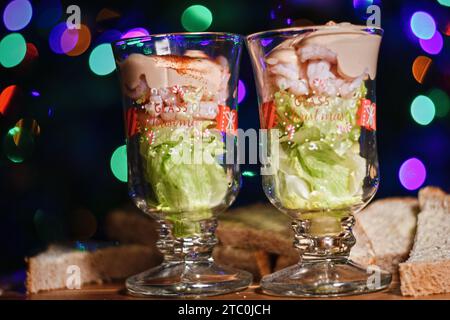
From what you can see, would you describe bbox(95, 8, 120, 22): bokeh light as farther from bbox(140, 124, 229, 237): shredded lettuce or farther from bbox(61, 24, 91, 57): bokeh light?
bbox(140, 124, 229, 237): shredded lettuce

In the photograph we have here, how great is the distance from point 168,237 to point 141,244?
45 centimetres

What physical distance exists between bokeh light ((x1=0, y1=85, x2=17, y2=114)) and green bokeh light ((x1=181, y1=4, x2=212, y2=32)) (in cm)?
56

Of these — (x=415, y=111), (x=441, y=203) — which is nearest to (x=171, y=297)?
(x=441, y=203)

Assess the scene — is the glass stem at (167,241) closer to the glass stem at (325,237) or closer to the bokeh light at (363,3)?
the glass stem at (325,237)

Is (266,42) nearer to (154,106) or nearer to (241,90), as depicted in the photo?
(154,106)

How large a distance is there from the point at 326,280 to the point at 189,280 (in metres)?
0.31

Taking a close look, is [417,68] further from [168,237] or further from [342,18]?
[168,237]

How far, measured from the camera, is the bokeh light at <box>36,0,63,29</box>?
2.56 metres

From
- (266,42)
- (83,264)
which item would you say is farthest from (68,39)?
(266,42)

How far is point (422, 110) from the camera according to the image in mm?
2754

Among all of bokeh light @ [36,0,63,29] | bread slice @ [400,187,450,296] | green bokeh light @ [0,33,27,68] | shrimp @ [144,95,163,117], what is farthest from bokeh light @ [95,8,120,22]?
bread slice @ [400,187,450,296]

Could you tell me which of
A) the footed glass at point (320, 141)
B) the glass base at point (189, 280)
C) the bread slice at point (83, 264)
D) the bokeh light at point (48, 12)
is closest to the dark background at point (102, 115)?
the bokeh light at point (48, 12)

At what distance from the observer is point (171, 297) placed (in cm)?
180

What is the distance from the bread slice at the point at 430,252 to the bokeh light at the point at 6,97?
4.07ft
